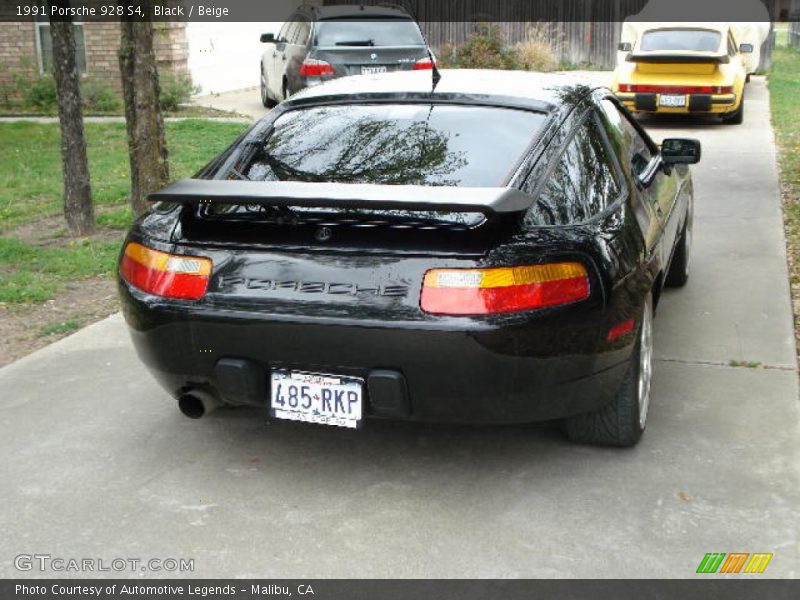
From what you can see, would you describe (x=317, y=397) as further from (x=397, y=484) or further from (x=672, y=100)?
(x=672, y=100)

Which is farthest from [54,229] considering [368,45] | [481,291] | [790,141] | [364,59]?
[790,141]

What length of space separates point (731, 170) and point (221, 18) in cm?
1089

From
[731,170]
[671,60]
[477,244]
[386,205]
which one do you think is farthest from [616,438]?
[671,60]

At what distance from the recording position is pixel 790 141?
12.7 meters

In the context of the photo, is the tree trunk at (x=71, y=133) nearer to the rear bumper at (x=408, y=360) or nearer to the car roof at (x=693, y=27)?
the rear bumper at (x=408, y=360)

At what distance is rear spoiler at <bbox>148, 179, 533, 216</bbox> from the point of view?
3389 mm

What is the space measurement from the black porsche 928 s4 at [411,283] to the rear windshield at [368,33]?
10228 mm

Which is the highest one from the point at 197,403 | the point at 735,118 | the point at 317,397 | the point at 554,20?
the point at 317,397

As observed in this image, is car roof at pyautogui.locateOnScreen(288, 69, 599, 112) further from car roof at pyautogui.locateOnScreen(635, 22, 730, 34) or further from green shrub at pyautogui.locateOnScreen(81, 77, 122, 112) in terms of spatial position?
green shrub at pyautogui.locateOnScreen(81, 77, 122, 112)

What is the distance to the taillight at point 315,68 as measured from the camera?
45.4 ft

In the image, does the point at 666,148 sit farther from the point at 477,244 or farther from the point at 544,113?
the point at 477,244

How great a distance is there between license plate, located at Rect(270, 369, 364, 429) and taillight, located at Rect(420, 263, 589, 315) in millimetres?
414

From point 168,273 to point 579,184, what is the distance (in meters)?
1.61

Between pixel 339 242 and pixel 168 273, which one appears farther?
pixel 168 273
